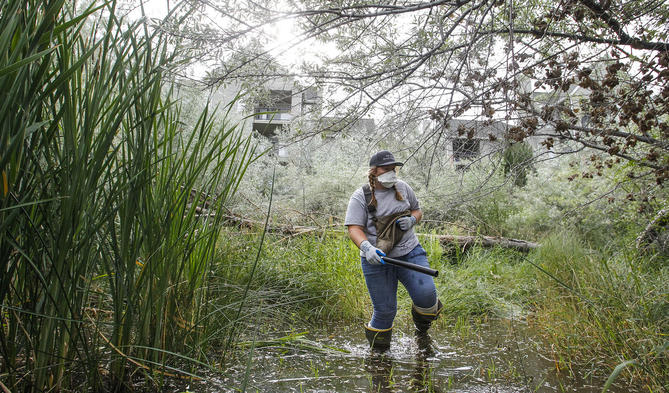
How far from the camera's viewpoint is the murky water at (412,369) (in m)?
2.94

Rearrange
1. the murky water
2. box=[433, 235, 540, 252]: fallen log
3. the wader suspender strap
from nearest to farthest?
the murky water, the wader suspender strap, box=[433, 235, 540, 252]: fallen log

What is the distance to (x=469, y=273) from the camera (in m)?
6.88

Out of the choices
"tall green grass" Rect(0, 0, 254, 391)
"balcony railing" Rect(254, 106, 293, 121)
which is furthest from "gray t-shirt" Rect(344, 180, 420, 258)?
"tall green grass" Rect(0, 0, 254, 391)

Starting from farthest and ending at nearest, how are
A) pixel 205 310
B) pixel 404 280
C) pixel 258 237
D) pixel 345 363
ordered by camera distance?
1. pixel 258 237
2. pixel 404 280
3. pixel 345 363
4. pixel 205 310

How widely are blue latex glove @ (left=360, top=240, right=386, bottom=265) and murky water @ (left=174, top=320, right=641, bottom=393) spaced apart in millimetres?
842

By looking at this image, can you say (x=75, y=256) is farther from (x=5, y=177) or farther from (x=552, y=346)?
(x=552, y=346)

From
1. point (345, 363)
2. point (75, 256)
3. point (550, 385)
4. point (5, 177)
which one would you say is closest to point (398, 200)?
point (345, 363)

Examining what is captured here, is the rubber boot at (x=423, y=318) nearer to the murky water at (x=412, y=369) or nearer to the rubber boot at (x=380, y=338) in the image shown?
the murky water at (x=412, y=369)

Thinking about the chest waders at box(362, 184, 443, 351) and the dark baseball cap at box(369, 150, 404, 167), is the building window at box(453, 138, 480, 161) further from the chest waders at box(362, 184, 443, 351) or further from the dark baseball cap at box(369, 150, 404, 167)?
the chest waders at box(362, 184, 443, 351)

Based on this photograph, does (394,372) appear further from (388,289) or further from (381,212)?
(381,212)

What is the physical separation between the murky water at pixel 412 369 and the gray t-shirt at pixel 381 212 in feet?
3.20

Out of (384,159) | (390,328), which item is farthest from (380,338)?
(384,159)

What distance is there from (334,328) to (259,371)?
1.88 metres

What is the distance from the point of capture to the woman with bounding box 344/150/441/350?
13.3 ft
